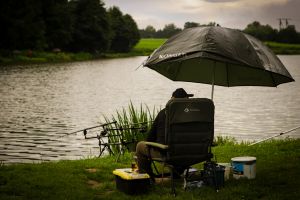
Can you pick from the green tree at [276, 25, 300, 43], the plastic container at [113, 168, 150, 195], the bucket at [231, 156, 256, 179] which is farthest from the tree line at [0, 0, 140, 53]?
the plastic container at [113, 168, 150, 195]

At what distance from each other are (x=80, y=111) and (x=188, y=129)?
18.5 m

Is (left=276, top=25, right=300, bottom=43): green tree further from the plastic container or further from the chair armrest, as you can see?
the plastic container

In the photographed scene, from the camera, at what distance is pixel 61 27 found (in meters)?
95.5

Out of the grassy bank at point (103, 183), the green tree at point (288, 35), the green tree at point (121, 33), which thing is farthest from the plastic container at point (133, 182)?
the green tree at point (288, 35)

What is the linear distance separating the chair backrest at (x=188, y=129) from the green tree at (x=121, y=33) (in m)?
113

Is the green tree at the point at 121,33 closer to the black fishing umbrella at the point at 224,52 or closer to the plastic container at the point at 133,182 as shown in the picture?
the black fishing umbrella at the point at 224,52

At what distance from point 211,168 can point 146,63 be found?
75.2 inches

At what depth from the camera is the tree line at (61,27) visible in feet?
264

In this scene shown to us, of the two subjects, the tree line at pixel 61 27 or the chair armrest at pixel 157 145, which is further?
the tree line at pixel 61 27

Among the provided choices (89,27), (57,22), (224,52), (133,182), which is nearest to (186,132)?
(133,182)

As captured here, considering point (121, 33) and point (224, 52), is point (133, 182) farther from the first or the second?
point (121, 33)

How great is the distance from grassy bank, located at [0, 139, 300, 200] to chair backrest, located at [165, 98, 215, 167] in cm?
55

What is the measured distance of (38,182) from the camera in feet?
27.0

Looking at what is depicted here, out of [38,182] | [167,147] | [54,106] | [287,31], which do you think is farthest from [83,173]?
[287,31]
